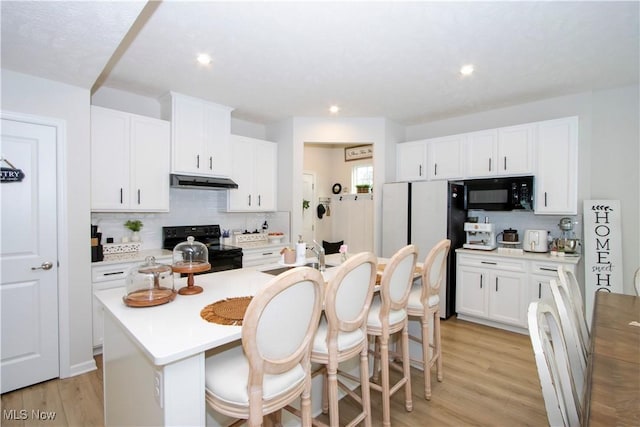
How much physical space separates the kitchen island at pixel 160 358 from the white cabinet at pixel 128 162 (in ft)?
5.40

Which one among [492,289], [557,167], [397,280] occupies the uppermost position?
[557,167]

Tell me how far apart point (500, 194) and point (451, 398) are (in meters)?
2.45

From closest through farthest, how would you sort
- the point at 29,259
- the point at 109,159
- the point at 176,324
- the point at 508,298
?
the point at 176,324, the point at 29,259, the point at 109,159, the point at 508,298

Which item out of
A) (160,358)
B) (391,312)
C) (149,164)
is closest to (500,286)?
(391,312)

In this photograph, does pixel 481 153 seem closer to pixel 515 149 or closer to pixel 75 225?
pixel 515 149

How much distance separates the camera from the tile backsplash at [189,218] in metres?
3.42

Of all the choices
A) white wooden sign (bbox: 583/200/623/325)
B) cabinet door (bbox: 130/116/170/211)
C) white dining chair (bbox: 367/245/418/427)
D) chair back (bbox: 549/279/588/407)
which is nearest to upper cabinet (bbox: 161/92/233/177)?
cabinet door (bbox: 130/116/170/211)

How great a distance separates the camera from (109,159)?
3080mm

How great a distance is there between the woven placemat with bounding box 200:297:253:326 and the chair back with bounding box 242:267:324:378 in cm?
23

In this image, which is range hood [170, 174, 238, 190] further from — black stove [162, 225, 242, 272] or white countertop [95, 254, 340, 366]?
white countertop [95, 254, 340, 366]

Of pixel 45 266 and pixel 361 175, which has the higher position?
pixel 361 175

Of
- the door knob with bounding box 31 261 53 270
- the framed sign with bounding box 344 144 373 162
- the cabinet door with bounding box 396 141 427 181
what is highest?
the framed sign with bounding box 344 144 373 162

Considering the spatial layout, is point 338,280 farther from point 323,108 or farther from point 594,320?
point 323,108

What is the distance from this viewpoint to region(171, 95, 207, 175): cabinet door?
139 inches
